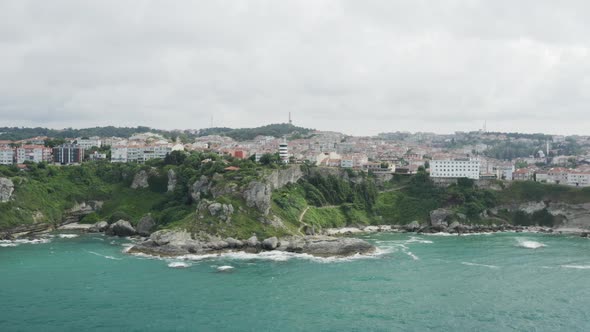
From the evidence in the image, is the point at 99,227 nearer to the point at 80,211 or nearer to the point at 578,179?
the point at 80,211

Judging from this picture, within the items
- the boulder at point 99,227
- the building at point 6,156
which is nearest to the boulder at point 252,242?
the boulder at point 99,227

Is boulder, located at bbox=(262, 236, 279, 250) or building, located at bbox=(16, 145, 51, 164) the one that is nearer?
boulder, located at bbox=(262, 236, 279, 250)

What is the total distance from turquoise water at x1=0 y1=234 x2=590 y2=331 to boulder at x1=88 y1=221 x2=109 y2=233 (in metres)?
10.2

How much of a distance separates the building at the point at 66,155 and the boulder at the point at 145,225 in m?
36.2

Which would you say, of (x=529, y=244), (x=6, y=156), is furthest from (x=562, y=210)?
(x=6, y=156)

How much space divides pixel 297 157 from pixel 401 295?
214 ft

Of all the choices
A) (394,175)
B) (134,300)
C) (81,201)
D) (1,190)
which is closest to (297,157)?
(394,175)

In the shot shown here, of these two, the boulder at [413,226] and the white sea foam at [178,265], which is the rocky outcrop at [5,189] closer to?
the white sea foam at [178,265]

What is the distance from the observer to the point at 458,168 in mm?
85688

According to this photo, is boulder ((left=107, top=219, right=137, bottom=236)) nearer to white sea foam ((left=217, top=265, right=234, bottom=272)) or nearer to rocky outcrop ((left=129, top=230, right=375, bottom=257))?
rocky outcrop ((left=129, top=230, right=375, bottom=257))

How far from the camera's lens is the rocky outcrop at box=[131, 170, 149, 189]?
74875mm

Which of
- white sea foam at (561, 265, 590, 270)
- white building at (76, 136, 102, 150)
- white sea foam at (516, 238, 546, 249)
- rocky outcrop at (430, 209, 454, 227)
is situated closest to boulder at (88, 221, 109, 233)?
rocky outcrop at (430, 209, 454, 227)

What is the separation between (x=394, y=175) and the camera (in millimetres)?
86812

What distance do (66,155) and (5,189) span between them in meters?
28.6
